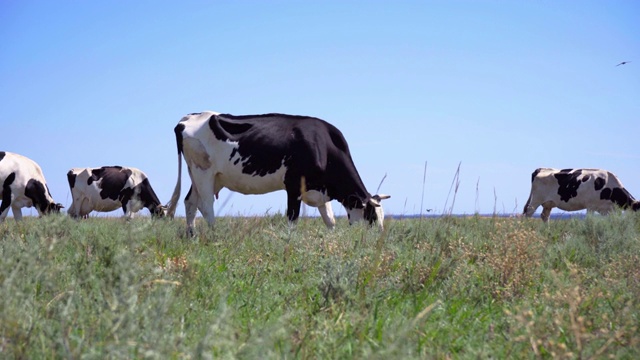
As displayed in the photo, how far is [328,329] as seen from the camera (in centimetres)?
367

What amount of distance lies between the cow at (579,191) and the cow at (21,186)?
16.3m

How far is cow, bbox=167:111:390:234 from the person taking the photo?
37.0 ft

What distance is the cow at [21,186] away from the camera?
56.8ft

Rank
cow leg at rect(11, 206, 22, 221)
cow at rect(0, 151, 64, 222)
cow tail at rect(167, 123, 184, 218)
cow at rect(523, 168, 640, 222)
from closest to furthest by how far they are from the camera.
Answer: cow tail at rect(167, 123, 184, 218) → cow at rect(0, 151, 64, 222) → cow leg at rect(11, 206, 22, 221) → cow at rect(523, 168, 640, 222)

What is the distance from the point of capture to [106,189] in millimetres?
21750

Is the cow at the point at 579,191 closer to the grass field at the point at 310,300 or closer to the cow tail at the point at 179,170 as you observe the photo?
the cow tail at the point at 179,170

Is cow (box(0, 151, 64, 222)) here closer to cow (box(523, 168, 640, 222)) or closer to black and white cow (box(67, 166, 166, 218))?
black and white cow (box(67, 166, 166, 218))

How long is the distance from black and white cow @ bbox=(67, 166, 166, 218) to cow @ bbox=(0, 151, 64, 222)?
3.07 meters

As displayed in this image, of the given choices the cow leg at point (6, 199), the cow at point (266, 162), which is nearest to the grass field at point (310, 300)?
the cow at point (266, 162)

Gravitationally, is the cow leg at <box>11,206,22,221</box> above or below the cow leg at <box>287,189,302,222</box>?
below

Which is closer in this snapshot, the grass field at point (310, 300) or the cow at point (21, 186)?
the grass field at point (310, 300)

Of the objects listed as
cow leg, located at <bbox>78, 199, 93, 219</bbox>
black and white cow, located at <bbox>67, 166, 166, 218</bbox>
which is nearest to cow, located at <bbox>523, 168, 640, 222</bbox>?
black and white cow, located at <bbox>67, 166, 166, 218</bbox>

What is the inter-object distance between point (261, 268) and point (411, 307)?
1.66m

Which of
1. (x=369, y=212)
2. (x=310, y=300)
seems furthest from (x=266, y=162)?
(x=310, y=300)
